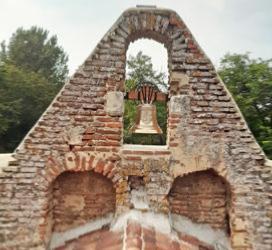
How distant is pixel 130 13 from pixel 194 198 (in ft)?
8.61

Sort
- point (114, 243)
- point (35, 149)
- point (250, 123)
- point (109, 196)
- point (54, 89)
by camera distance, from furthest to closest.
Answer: point (54, 89), point (250, 123), point (109, 196), point (35, 149), point (114, 243)

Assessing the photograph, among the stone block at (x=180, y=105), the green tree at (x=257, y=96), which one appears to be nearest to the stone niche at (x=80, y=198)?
the stone block at (x=180, y=105)

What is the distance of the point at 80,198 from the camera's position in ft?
13.0

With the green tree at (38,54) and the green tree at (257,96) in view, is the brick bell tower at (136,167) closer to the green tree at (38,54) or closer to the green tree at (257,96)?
the green tree at (257,96)

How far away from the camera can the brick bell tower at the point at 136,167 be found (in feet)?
11.9

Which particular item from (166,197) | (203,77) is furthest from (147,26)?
(166,197)

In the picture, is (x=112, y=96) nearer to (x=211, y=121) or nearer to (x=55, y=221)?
(x=211, y=121)

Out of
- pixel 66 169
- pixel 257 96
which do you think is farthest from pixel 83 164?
pixel 257 96

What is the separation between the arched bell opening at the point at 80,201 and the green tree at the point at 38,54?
20225mm

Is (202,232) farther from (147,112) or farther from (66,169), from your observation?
(66,169)

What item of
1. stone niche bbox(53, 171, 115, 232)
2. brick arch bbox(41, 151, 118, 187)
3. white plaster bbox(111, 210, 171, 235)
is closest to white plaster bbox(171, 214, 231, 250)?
white plaster bbox(111, 210, 171, 235)

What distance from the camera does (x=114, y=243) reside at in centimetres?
301

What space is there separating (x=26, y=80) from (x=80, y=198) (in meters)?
16.0

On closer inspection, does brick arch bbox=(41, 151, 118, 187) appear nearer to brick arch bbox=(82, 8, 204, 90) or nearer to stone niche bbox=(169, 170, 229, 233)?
stone niche bbox=(169, 170, 229, 233)
